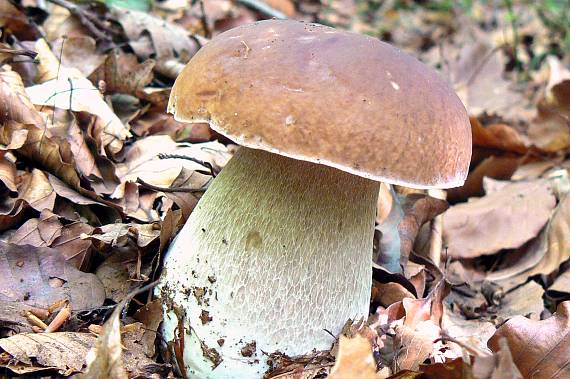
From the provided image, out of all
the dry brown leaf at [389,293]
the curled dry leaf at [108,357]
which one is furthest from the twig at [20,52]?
the dry brown leaf at [389,293]

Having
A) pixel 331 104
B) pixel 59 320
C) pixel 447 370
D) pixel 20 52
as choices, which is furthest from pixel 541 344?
pixel 20 52

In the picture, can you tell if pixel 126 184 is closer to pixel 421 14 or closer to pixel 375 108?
pixel 375 108

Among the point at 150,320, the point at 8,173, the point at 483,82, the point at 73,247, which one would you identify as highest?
the point at 8,173

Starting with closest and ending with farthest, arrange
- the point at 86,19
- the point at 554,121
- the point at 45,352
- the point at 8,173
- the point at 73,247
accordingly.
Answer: the point at 45,352 → the point at 73,247 → the point at 8,173 → the point at 86,19 → the point at 554,121

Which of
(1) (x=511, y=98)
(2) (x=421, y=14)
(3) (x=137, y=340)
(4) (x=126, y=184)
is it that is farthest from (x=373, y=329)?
(2) (x=421, y=14)

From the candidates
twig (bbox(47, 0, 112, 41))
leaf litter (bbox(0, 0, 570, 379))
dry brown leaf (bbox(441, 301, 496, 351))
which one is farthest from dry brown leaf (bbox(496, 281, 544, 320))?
twig (bbox(47, 0, 112, 41))

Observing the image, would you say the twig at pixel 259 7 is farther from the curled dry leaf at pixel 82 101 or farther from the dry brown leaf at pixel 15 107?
the dry brown leaf at pixel 15 107

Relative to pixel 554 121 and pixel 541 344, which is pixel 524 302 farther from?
pixel 554 121
